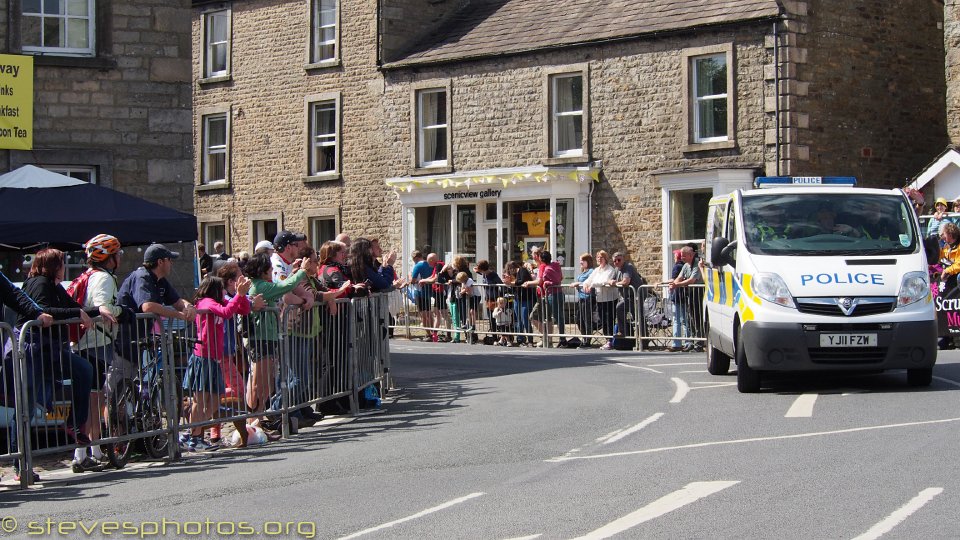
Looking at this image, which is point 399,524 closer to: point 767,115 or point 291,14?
point 767,115

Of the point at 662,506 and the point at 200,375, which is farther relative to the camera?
the point at 200,375

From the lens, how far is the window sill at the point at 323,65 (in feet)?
124

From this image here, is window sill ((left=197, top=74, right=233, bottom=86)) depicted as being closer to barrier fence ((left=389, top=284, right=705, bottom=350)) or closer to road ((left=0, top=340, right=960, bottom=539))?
barrier fence ((left=389, top=284, right=705, bottom=350))

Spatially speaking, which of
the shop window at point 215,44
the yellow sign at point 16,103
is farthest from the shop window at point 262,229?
the yellow sign at point 16,103

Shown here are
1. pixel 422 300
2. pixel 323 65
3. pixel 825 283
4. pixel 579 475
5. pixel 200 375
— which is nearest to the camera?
pixel 579 475

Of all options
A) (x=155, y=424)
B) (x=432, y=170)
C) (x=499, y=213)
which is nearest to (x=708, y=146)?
(x=499, y=213)

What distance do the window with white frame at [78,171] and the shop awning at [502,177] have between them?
14.0m

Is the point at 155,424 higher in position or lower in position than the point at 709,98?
lower

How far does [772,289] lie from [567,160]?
1860 cm

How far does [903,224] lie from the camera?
50.0 ft

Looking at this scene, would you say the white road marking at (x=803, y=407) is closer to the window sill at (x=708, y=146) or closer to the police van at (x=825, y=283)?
the police van at (x=825, y=283)

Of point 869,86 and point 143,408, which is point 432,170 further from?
point 143,408

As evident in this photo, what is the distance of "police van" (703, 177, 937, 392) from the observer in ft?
46.6

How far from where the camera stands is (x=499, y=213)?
34.1 metres
